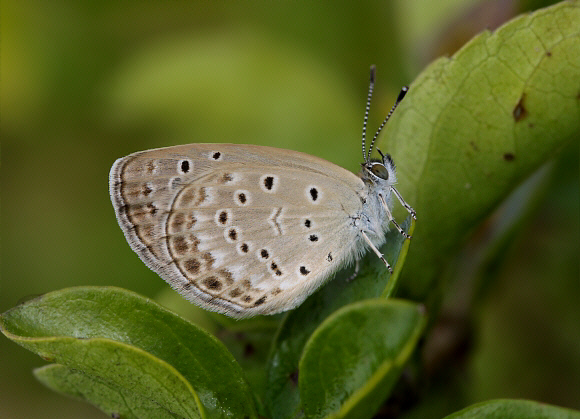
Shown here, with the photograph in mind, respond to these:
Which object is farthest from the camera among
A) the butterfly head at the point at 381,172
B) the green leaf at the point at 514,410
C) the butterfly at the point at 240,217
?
the butterfly at the point at 240,217

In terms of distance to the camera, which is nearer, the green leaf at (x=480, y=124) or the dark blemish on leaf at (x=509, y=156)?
the green leaf at (x=480, y=124)

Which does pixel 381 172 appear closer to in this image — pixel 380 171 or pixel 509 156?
pixel 380 171

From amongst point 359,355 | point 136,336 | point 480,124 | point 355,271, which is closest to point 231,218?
point 355,271

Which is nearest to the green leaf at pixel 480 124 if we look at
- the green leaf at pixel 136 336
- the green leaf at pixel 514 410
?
the green leaf at pixel 514 410

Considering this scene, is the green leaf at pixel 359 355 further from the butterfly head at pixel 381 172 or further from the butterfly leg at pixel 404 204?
the butterfly head at pixel 381 172

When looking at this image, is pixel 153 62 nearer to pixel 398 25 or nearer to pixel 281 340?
pixel 398 25

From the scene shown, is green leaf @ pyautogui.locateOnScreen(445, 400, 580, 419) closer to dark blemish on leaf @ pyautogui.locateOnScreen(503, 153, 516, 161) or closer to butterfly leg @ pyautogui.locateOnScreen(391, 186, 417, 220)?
butterfly leg @ pyautogui.locateOnScreen(391, 186, 417, 220)

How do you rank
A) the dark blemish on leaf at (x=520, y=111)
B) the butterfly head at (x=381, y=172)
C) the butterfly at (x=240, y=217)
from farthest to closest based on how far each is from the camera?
the butterfly at (x=240, y=217) < the butterfly head at (x=381, y=172) < the dark blemish on leaf at (x=520, y=111)
